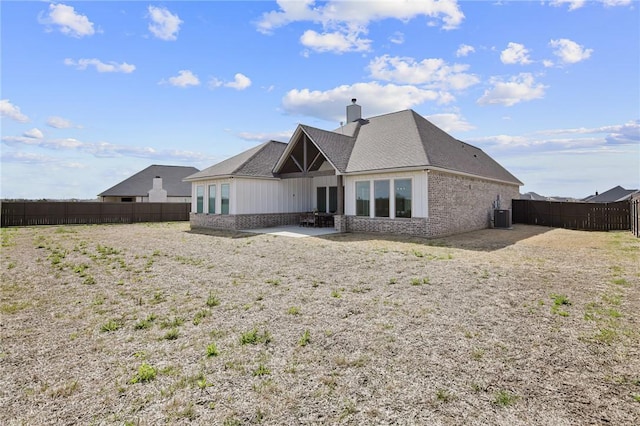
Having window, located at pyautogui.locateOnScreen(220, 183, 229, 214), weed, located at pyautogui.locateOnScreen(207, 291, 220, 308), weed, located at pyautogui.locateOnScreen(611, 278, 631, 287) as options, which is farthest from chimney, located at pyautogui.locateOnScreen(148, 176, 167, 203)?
weed, located at pyautogui.locateOnScreen(611, 278, 631, 287)

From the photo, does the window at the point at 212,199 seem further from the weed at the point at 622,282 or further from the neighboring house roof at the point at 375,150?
the weed at the point at 622,282

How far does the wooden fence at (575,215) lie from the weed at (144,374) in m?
22.6

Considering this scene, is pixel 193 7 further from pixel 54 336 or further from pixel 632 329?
pixel 632 329

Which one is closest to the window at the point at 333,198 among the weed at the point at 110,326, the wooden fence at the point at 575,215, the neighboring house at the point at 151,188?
the wooden fence at the point at 575,215

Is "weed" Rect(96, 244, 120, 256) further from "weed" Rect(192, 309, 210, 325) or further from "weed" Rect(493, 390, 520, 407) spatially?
"weed" Rect(493, 390, 520, 407)

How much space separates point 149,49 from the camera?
12.2 m

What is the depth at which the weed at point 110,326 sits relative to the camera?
4.43 m

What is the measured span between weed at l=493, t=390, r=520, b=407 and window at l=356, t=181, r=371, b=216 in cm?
1304

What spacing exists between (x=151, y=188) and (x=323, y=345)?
36.8m

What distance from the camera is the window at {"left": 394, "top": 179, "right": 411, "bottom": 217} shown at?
566 inches

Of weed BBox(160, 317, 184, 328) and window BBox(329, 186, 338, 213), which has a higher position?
window BBox(329, 186, 338, 213)

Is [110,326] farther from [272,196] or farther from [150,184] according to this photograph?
[150,184]

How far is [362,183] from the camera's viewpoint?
1592cm

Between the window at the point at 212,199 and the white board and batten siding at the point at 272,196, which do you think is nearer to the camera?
the white board and batten siding at the point at 272,196
